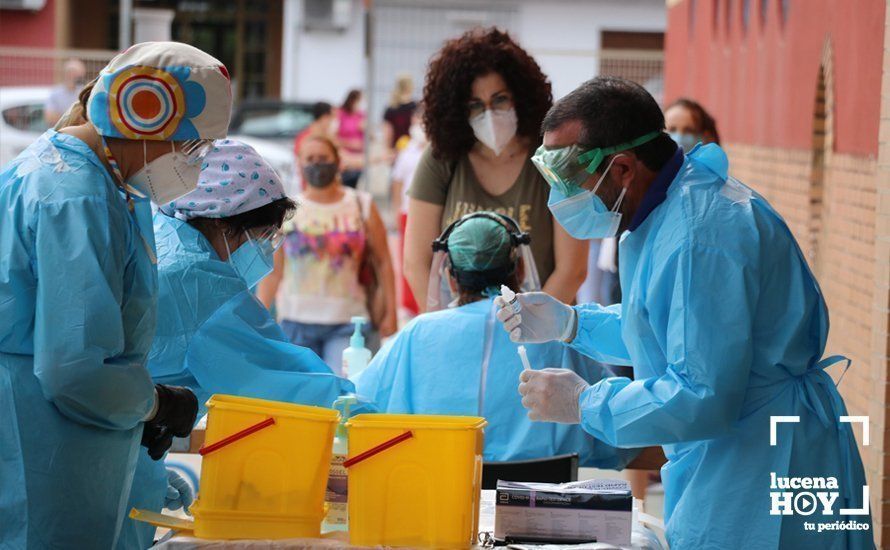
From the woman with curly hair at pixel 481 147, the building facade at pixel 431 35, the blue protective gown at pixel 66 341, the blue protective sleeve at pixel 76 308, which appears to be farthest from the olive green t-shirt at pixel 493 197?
the building facade at pixel 431 35

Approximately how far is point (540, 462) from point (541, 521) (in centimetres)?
85

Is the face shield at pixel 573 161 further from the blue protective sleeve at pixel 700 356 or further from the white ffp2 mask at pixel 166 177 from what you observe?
the white ffp2 mask at pixel 166 177

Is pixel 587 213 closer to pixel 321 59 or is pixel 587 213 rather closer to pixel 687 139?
pixel 687 139

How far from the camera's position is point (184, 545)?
9.55 ft

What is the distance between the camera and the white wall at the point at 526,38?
22.6 meters

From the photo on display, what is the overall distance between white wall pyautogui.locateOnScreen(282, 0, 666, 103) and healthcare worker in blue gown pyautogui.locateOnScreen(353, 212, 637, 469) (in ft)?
42.7

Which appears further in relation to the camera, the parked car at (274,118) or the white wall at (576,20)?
the white wall at (576,20)

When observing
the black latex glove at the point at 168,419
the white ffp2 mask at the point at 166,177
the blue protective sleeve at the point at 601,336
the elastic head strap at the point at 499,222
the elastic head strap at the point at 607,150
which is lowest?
the black latex glove at the point at 168,419

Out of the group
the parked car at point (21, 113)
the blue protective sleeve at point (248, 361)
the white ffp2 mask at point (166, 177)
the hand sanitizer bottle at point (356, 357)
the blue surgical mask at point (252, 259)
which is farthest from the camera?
the parked car at point (21, 113)

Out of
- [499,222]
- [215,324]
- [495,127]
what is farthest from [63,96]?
[215,324]

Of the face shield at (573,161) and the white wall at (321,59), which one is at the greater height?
the white wall at (321,59)

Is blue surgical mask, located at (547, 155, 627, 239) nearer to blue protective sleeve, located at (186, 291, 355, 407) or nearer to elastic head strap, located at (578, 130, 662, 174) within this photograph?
elastic head strap, located at (578, 130, 662, 174)

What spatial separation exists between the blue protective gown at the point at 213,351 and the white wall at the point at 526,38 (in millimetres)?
13870

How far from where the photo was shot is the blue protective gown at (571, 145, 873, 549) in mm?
2795
